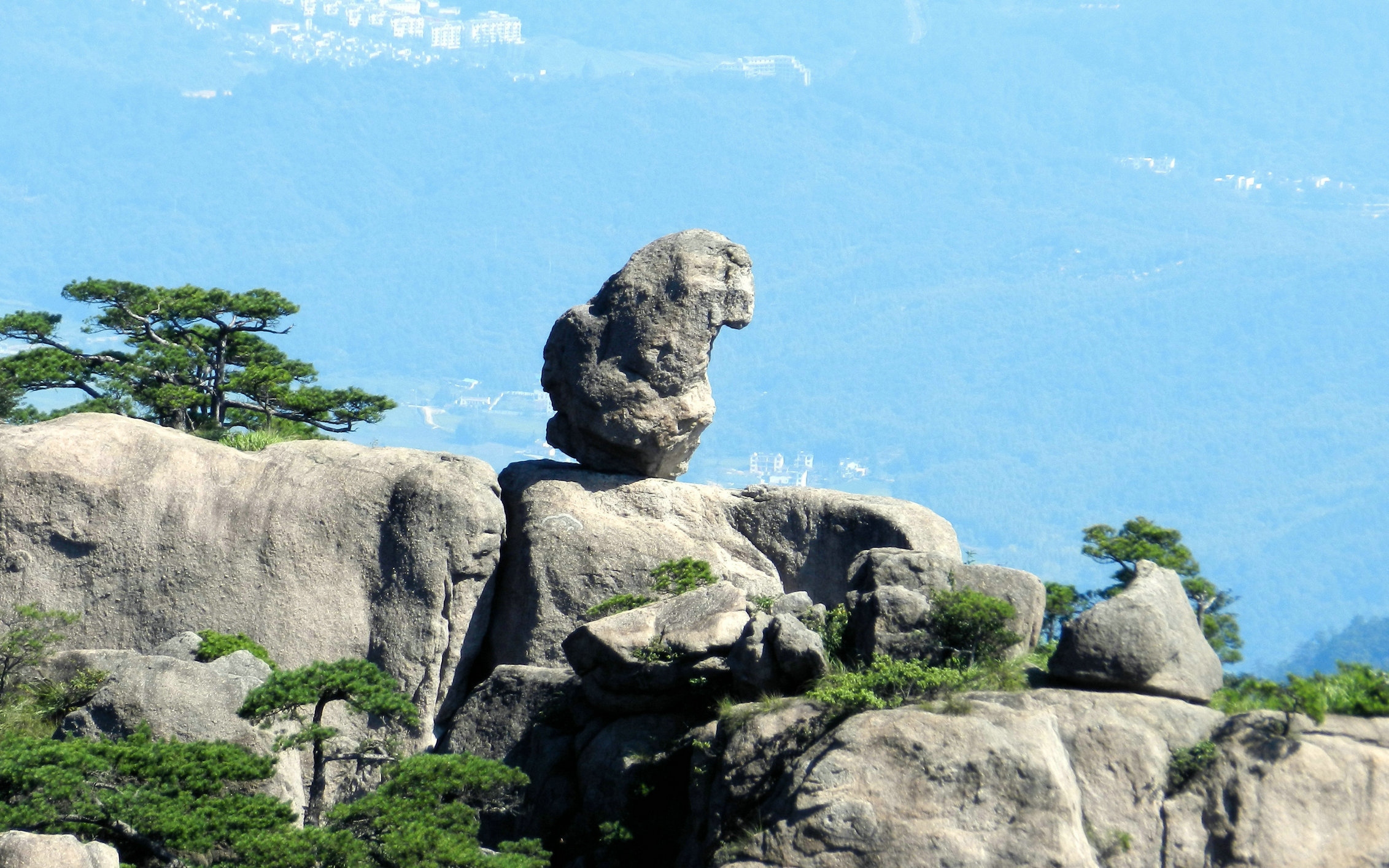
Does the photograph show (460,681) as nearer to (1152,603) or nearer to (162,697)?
(162,697)

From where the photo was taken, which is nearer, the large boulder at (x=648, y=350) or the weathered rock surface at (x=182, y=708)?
the weathered rock surface at (x=182, y=708)

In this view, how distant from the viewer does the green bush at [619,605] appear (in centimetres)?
2394

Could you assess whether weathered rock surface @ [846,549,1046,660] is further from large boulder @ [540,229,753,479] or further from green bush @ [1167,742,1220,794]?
large boulder @ [540,229,753,479]

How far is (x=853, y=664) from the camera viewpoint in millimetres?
20672

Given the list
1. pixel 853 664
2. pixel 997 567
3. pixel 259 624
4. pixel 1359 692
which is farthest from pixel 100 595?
pixel 1359 692

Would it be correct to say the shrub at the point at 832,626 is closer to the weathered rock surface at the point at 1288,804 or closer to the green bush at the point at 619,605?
the green bush at the point at 619,605

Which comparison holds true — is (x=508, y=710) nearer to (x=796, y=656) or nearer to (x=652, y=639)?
(x=652, y=639)

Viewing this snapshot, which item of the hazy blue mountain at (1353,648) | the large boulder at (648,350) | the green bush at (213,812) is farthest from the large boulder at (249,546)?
the hazy blue mountain at (1353,648)

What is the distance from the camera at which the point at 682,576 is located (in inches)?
962

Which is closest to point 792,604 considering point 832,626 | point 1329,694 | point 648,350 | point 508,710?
point 832,626

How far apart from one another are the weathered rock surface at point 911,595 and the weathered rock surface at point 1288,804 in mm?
3850

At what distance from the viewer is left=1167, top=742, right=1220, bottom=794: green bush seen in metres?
18.5

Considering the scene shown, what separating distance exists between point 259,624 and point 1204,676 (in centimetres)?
1409

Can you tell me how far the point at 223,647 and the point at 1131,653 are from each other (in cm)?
1298
